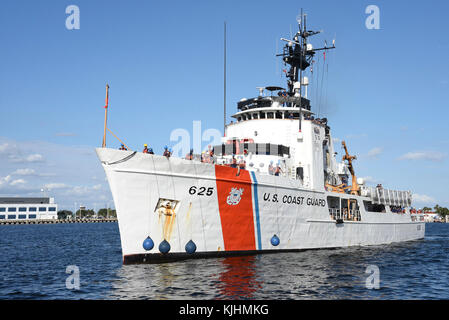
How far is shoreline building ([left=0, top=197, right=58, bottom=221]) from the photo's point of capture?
295 ft

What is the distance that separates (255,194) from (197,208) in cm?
275

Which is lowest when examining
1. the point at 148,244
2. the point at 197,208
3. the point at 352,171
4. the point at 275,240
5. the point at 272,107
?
the point at 275,240

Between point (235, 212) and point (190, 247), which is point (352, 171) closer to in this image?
point (235, 212)

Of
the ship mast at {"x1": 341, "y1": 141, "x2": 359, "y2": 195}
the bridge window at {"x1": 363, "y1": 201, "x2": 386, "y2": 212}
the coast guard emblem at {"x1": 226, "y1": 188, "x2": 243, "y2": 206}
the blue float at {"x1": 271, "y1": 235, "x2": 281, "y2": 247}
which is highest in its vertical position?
the ship mast at {"x1": 341, "y1": 141, "x2": 359, "y2": 195}

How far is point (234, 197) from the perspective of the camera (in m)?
15.9

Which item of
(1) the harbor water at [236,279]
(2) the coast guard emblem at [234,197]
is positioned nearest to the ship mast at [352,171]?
(1) the harbor water at [236,279]

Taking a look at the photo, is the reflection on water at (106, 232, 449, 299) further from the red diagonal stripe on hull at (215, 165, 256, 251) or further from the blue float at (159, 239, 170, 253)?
the red diagonal stripe on hull at (215, 165, 256, 251)

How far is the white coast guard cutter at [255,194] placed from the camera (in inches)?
566

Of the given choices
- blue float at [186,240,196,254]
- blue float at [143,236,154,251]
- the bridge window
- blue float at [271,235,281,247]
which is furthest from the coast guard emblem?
the bridge window

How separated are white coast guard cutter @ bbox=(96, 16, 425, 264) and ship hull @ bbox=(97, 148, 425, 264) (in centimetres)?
4

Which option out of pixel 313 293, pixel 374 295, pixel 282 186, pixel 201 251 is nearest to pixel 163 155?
pixel 201 251

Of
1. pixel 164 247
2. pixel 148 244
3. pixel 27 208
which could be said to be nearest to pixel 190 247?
pixel 164 247

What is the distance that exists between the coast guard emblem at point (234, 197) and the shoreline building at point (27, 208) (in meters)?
88.9
